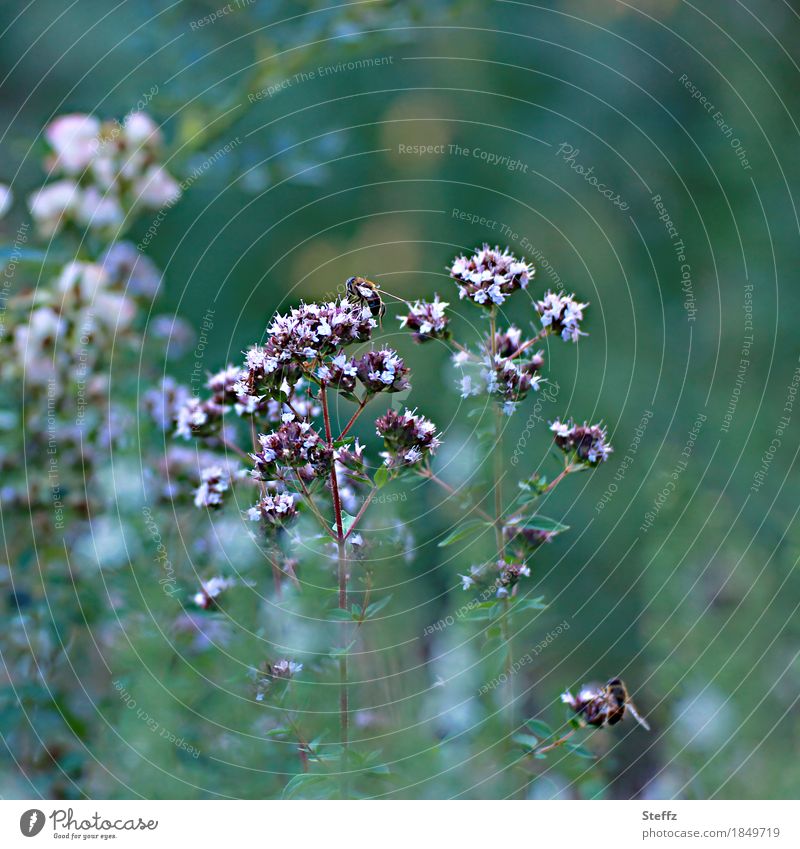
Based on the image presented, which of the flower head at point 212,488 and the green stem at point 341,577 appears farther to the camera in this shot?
the flower head at point 212,488

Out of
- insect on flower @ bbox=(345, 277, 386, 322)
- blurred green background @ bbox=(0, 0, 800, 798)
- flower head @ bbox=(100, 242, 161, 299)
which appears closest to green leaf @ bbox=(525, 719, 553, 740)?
blurred green background @ bbox=(0, 0, 800, 798)

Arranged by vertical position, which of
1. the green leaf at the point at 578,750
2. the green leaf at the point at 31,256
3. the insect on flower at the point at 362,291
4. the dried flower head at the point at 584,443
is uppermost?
the green leaf at the point at 31,256

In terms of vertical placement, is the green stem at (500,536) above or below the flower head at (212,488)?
below

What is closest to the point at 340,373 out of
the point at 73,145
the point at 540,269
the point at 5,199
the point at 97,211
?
the point at 97,211

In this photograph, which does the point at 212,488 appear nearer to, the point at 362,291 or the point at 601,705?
the point at 362,291

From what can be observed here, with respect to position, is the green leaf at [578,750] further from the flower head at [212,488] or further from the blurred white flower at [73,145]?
the blurred white flower at [73,145]

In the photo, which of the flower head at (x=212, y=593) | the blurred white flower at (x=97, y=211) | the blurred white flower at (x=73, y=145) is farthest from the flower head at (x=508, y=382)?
the blurred white flower at (x=73, y=145)

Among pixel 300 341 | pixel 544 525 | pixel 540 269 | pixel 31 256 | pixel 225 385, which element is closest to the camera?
pixel 300 341
